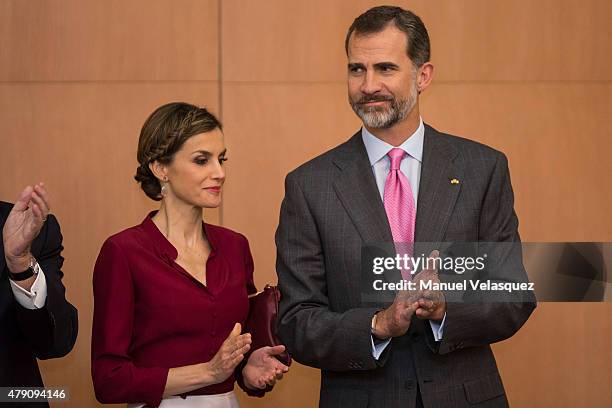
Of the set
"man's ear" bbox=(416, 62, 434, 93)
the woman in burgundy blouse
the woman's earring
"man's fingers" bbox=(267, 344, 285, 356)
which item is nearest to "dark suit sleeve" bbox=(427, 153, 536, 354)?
"man's ear" bbox=(416, 62, 434, 93)

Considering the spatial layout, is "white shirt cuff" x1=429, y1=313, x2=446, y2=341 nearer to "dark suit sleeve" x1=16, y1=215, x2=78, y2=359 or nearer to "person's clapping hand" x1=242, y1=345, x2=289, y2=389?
"person's clapping hand" x1=242, y1=345, x2=289, y2=389

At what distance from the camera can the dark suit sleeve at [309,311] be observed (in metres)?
2.59

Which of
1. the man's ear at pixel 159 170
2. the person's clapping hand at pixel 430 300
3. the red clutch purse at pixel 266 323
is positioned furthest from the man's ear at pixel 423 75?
the man's ear at pixel 159 170

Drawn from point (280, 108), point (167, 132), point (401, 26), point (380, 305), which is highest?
point (401, 26)

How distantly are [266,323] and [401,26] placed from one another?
3.22 ft

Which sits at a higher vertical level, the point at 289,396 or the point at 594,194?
the point at 594,194

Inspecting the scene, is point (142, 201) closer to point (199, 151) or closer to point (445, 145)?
point (199, 151)

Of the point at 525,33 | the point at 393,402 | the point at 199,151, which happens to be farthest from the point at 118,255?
the point at 525,33

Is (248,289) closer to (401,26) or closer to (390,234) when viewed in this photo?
(390,234)

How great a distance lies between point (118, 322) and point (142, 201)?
1569mm

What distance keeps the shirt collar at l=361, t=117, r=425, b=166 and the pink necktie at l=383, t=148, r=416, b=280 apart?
44 millimetres

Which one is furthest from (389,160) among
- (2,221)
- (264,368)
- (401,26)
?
(2,221)

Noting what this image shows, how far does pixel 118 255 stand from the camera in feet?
9.91

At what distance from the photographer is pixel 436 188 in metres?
2.75
